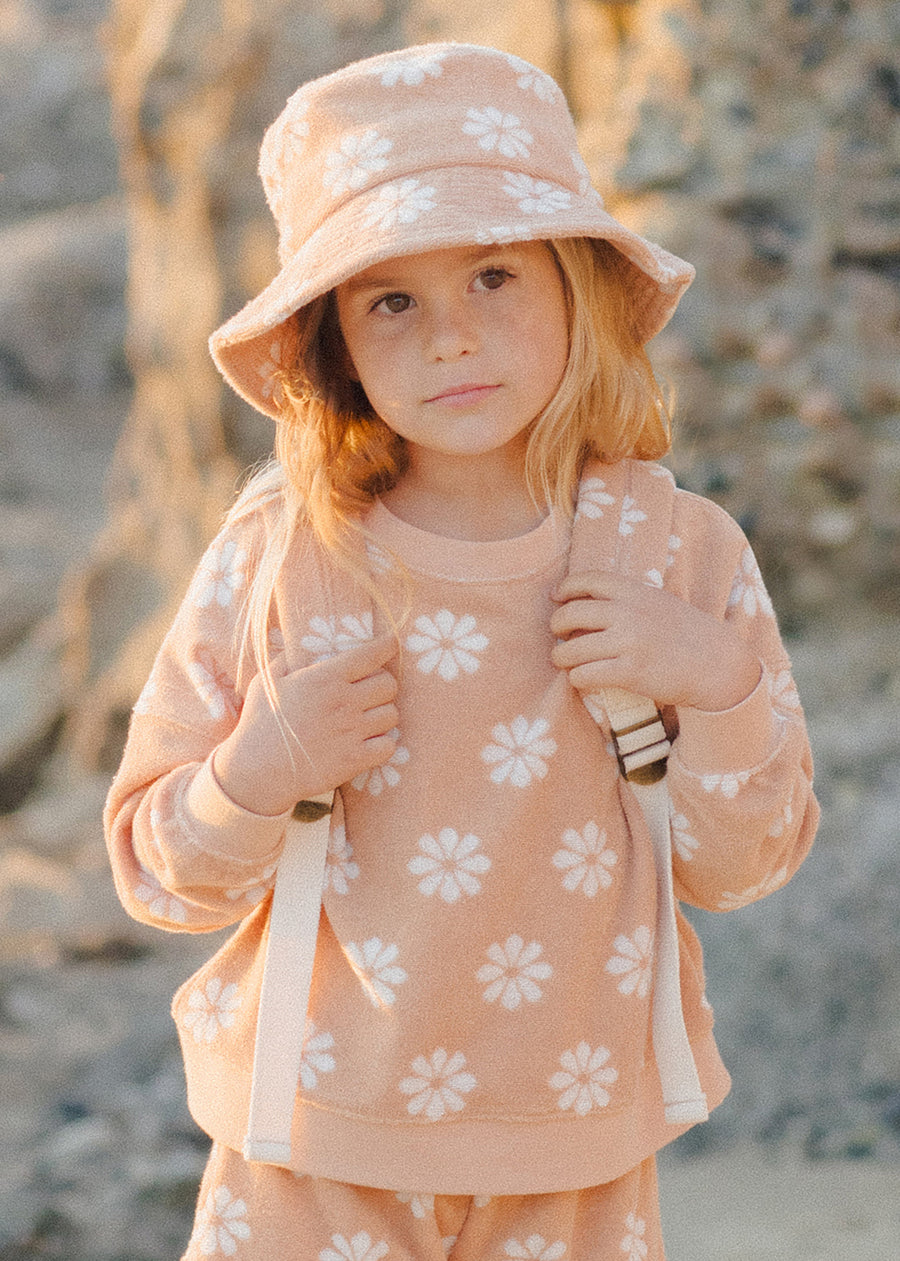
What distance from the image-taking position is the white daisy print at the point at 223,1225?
4.06ft

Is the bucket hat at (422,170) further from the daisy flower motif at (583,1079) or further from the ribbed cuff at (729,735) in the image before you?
the daisy flower motif at (583,1079)

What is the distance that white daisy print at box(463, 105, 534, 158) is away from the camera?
122 cm

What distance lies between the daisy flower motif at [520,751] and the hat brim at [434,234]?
40 cm

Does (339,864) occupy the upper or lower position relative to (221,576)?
lower

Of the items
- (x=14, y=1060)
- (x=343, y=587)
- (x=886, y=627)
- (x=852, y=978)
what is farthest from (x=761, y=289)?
(x=14, y=1060)

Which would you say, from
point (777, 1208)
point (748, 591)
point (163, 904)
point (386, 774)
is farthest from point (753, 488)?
point (163, 904)

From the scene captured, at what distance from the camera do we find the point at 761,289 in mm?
2627

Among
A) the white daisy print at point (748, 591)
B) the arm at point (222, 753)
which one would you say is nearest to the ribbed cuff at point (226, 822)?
the arm at point (222, 753)

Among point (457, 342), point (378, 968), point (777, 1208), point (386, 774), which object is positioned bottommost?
point (777, 1208)

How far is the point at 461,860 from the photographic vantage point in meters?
1.21

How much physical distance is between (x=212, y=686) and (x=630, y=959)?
43 centimetres

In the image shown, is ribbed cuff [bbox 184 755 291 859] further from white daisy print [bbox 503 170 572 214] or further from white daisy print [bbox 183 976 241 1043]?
white daisy print [bbox 503 170 572 214]

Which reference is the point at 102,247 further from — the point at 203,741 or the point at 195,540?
the point at 203,741

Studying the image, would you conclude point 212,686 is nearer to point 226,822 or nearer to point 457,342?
point 226,822
